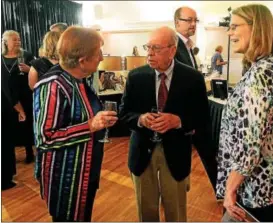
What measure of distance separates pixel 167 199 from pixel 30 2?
5591mm

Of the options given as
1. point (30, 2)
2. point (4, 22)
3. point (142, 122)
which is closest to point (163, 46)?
point (142, 122)

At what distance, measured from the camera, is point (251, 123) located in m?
1.25

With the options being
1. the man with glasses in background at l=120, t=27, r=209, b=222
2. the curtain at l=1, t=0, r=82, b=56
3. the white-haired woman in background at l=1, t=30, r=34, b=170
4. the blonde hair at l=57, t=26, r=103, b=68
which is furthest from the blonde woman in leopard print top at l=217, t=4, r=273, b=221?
the curtain at l=1, t=0, r=82, b=56

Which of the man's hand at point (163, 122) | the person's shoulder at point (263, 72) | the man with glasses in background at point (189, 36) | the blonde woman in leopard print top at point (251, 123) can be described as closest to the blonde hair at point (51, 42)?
the man with glasses in background at point (189, 36)

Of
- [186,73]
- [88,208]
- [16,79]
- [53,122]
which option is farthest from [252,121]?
[16,79]

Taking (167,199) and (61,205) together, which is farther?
(167,199)

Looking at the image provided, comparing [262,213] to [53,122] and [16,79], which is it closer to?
[53,122]

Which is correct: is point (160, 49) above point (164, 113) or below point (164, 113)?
above

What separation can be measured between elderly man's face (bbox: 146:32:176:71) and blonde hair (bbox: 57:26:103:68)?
383mm

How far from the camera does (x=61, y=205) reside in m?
1.64

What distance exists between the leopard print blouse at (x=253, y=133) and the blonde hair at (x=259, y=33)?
0.10 feet

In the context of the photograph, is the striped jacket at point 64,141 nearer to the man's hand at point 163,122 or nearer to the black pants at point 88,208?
the black pants at point 88,208

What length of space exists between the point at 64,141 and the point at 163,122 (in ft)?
1.71

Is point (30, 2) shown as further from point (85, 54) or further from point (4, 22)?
point (85, 54)
